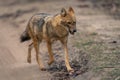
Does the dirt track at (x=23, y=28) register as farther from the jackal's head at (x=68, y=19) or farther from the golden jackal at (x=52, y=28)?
the jackal's head at (x=68, y=19)

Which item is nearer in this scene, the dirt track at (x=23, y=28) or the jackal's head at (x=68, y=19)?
the jackal's head at (x=68, y=19)

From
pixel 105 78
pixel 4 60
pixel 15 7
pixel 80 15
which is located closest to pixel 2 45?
pixel 4 60

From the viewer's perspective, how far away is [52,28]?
1098 cm

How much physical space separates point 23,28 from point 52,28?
22.0ft

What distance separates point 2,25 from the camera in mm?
19016

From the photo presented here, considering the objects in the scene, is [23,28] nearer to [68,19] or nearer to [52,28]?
[52,28]

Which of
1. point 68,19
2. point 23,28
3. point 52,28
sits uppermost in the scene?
point 68,19

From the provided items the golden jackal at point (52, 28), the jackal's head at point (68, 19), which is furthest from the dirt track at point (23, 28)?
the jackal's head at point (68, 19)

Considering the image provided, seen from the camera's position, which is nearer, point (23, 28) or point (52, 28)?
point (52, 28)

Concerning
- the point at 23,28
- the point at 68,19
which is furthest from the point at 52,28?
the point at 23,28

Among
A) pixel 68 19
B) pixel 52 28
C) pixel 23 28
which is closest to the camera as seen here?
pixel 68 19

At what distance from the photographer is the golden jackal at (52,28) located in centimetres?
1052

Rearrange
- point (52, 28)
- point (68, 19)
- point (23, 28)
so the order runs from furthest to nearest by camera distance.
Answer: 1. point (23, 28)
2. point (52, 28)
3. point (68, 19)

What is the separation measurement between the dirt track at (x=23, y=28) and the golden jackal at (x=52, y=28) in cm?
51
